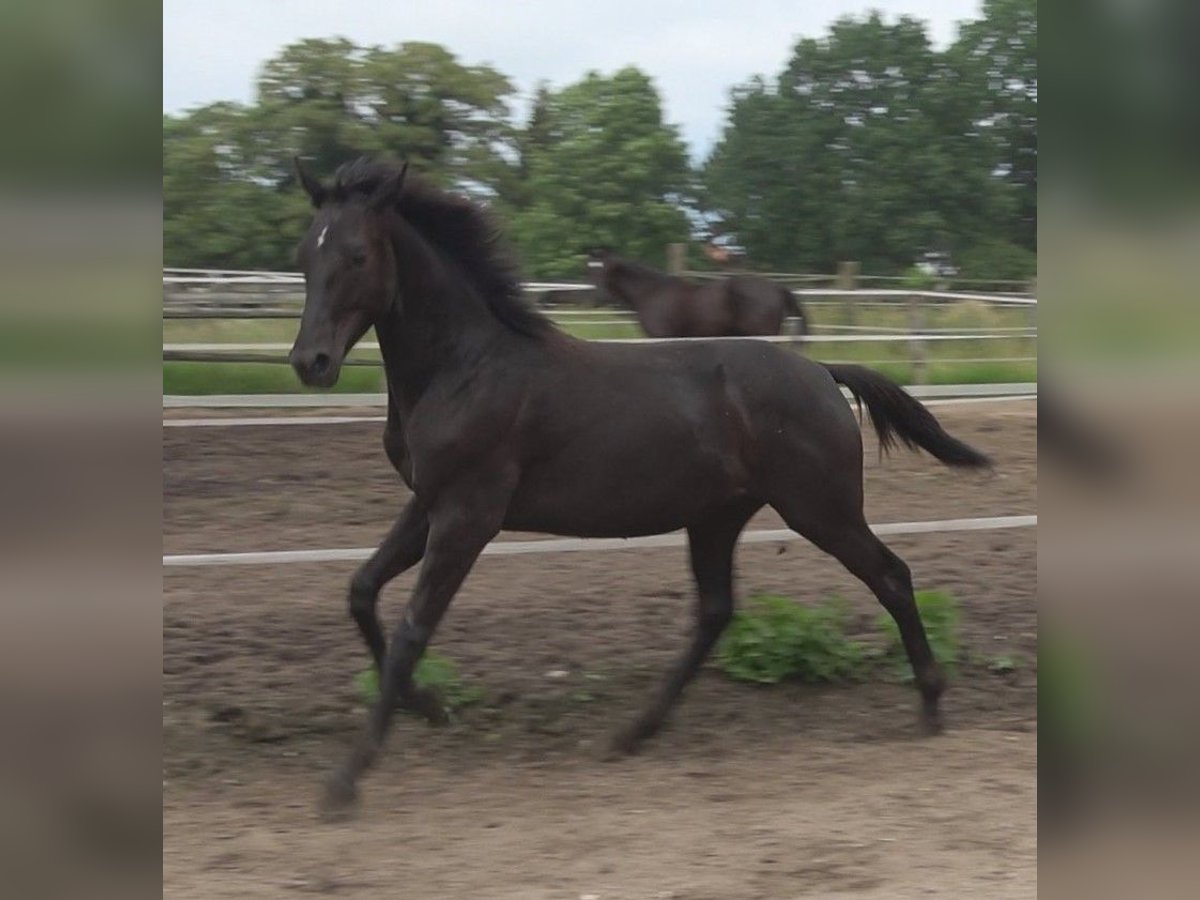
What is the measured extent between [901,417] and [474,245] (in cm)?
175

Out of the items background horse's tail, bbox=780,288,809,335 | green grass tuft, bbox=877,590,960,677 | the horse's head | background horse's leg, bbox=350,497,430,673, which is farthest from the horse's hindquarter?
background horse's tail, bbox=780,288,809,335

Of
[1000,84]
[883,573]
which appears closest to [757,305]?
[883,573]

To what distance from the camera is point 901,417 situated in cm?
514

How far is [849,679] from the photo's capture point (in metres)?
5.32

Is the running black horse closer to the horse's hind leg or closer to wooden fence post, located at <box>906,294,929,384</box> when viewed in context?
the horse's hind leg

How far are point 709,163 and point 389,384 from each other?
31.1 metres

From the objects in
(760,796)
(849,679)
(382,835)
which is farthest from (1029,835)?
(382,835)

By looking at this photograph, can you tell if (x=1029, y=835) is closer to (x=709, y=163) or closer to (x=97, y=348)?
(x=97, y=348)

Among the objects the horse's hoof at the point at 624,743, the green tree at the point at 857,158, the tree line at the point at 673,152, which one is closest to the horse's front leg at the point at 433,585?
→ the horse's hoof at the point at 624,743

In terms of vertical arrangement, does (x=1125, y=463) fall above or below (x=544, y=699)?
above

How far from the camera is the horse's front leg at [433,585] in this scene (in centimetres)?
399

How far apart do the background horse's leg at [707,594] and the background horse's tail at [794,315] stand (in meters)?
7.67

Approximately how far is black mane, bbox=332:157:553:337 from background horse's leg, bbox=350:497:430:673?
2.24ft

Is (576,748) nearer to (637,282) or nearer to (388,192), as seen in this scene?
(388,192)
